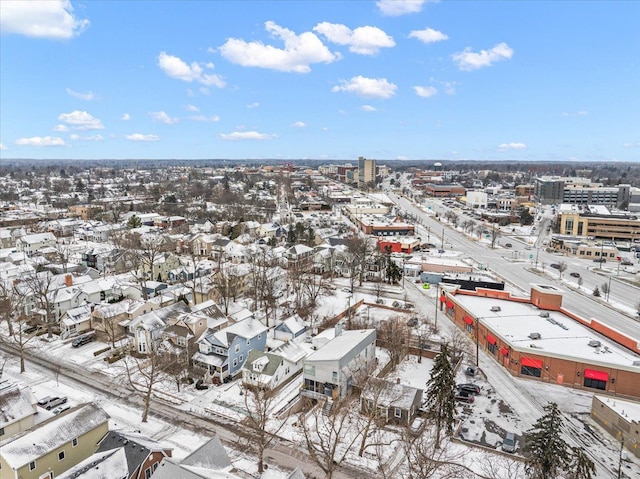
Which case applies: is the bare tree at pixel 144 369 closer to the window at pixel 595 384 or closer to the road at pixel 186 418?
the road at pixel 186 418

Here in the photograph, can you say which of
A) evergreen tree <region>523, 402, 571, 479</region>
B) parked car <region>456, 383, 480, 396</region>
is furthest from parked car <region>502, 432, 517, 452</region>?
parked car <region>456, 383, 480, 396</region>

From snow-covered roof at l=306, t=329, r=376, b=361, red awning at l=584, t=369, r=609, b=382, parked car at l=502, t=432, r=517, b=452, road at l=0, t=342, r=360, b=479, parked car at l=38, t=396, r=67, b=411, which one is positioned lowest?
road at l=0, t=342, r=360, b=479

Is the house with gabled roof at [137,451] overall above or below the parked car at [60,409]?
above

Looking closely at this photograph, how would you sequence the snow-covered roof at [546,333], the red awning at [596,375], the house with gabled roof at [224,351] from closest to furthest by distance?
the red awning at [596,375]
the snow-covered roof at [546,333]
the house with gabled roof at [224,351]

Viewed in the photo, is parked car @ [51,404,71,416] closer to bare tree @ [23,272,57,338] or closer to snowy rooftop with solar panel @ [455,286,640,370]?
bare tree @ [23,272,57,338]

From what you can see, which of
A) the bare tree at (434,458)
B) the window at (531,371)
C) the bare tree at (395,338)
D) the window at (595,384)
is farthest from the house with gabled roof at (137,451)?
the window at (595,384)

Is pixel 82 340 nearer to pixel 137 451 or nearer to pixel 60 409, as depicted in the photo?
pixel 60 409

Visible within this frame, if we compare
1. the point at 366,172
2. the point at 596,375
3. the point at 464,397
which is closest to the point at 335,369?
the point at 464,397
